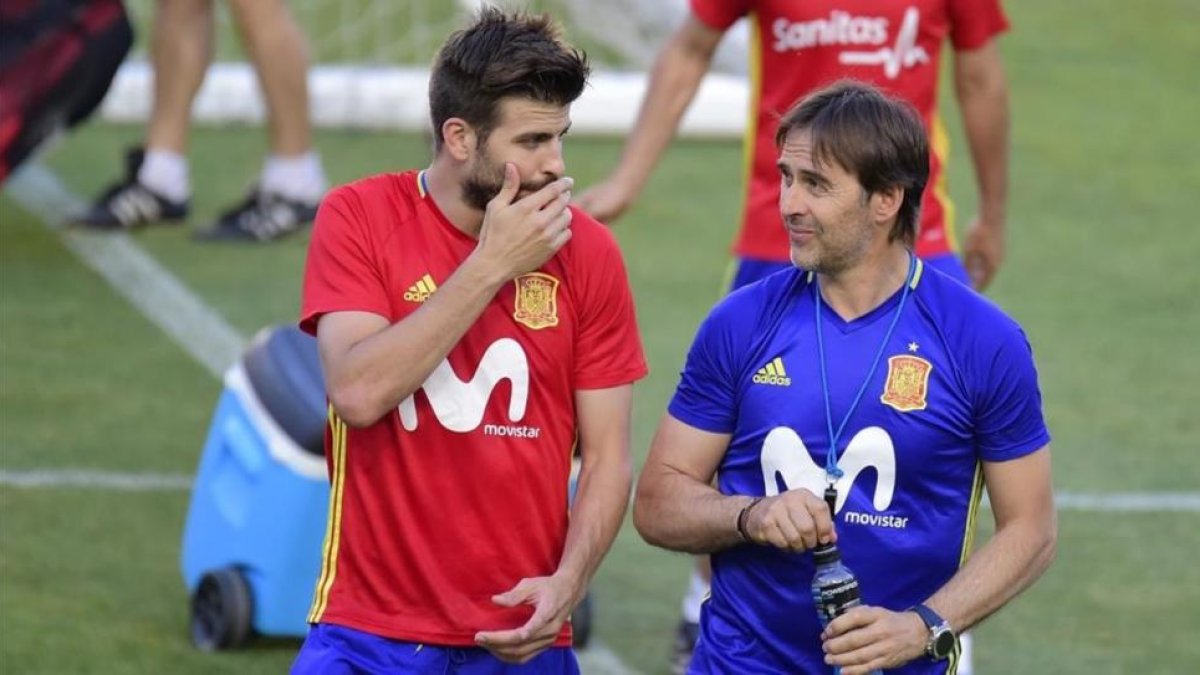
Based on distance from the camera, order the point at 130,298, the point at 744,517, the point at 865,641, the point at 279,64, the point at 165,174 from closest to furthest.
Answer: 1. the point at 865,641
2. the point at 744,517
3. the point at 130,298
4. the point at 279,64
5. the point at 165,174

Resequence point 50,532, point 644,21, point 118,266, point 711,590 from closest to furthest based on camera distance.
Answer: point 711,590 → point 50,532 → point 118,266 → point 644,21

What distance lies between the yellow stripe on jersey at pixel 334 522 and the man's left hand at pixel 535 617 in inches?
14.4

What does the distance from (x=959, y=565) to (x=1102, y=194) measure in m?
8.59

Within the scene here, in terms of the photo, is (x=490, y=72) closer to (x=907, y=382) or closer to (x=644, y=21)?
(x=907, y=382)

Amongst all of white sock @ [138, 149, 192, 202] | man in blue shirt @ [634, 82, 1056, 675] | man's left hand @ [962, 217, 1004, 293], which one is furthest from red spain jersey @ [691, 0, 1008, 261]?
white sock @ [138, 149, 192, 202]

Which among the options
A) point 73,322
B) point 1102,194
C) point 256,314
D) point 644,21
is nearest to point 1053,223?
point 1102,194

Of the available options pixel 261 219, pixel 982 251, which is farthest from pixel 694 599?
pixel 261 219

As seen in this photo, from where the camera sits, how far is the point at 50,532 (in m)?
7.67

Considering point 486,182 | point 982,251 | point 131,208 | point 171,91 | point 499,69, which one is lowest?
point 131,208

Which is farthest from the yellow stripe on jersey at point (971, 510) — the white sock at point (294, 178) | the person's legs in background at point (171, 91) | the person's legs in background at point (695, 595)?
the person's legs in background at point (171, 91)

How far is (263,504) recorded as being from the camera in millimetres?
6551

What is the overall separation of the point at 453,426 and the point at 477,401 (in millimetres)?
70

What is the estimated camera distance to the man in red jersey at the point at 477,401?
4.64 m

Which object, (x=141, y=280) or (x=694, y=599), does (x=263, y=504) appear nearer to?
(x=694, y=599)
